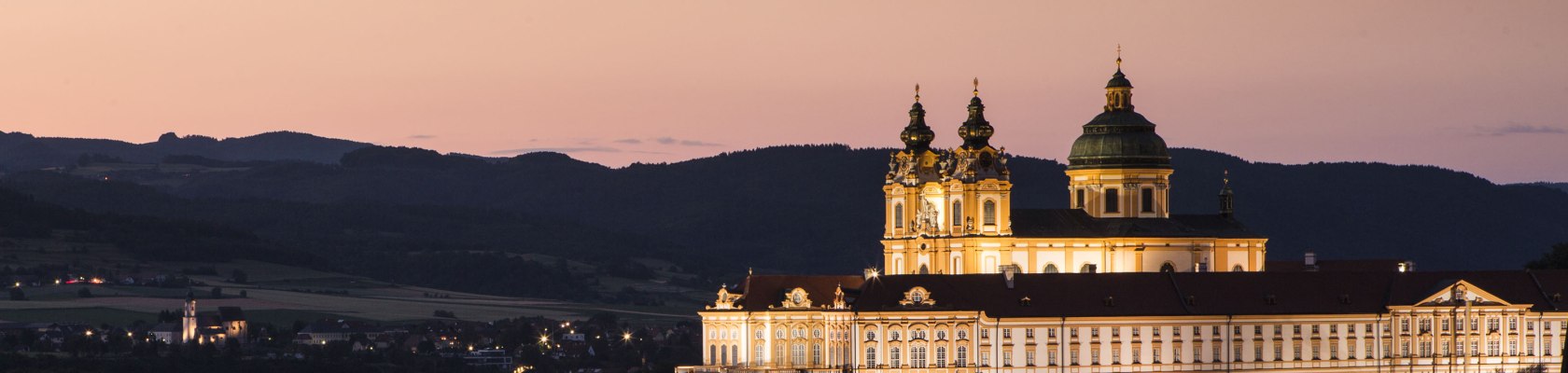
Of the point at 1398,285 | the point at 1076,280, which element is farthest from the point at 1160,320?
the point at 1398,285

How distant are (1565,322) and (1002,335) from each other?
27.3m

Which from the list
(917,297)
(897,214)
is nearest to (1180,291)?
(917,297)

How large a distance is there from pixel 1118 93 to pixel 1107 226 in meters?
10.0

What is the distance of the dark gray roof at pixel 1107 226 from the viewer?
14062 centimetres

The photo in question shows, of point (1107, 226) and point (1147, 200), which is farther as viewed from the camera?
point (1147, 200)

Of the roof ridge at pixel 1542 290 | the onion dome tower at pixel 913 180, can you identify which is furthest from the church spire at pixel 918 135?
the roof ridge at pixel 1542 290

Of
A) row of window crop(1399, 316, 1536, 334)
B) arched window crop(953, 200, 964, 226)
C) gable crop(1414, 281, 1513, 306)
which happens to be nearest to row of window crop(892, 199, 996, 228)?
arched window crop(953, 200, 964, 226)

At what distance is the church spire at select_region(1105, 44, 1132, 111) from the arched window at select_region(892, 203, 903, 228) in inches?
546

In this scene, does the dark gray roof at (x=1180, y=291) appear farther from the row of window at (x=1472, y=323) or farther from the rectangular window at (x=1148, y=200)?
the rectangular window at (x=1148, y=200)

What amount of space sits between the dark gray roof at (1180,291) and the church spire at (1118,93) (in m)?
22.8

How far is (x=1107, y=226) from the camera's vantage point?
142500 millimetres

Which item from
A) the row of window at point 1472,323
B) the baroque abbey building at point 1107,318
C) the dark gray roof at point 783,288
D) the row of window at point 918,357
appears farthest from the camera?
the row of window at point 1472,323

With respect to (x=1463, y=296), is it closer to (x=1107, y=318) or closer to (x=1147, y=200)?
(x=1107, y=318)

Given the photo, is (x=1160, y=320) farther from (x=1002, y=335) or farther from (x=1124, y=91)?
(x=1124, y=91)
